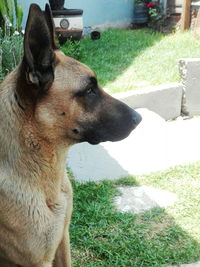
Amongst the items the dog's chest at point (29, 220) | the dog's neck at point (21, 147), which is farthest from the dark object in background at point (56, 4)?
the dog's chest at point (29, 220)

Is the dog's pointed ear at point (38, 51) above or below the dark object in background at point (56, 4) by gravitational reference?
above

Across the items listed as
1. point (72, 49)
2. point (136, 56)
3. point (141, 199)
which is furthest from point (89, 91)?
point (136, 56)

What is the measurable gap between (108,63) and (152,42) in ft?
4.61

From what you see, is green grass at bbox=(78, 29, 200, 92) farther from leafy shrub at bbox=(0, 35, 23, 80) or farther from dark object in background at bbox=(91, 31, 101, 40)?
leafy shrub at bbox=(0, 35, 23, 80)

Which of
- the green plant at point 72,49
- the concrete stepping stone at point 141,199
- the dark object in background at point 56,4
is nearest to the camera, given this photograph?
the concrete stepping stone at point 141,199

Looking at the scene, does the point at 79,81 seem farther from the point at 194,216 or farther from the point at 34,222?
the point at 194,216

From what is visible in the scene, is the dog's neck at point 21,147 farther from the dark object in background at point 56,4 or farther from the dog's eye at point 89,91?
the dark object in background at point 56,4

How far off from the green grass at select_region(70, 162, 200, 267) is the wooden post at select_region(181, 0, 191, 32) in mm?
5312

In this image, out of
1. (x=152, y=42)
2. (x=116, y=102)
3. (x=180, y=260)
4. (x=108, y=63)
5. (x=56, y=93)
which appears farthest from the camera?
(x=152, y=42)

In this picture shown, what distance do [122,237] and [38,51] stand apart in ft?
5.16

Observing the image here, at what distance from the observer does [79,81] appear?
2.00 metres

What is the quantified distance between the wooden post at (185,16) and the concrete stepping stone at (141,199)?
548 centimetres

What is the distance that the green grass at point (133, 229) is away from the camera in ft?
8.93

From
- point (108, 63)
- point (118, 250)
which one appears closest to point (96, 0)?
point (108, 63)
